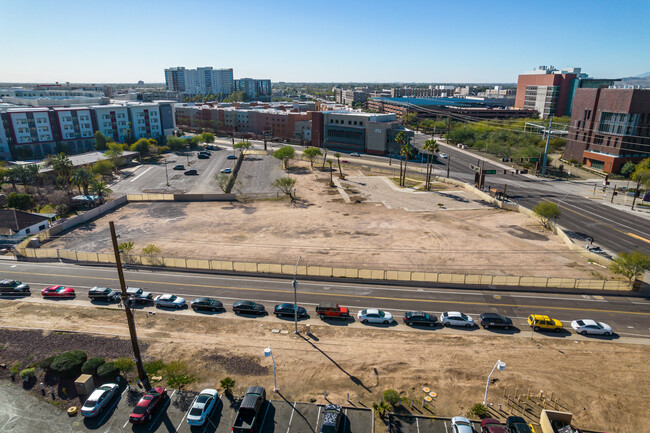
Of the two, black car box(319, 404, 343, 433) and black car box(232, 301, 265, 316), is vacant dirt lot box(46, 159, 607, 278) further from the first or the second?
black car box(319, 404, 343, 433)

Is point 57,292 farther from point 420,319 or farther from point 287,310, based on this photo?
point 420,319

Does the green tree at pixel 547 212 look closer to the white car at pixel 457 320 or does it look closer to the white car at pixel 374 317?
the white car at pixel 457 320

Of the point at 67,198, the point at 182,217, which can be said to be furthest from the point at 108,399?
the point at 67,198

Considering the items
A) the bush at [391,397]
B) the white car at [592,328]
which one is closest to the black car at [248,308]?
the bush at [391,397]

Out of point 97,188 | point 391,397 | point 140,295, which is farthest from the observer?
point 97,188

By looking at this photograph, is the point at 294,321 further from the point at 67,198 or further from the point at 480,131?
the point at 480,131

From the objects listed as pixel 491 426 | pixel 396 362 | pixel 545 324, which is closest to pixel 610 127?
pixel 545 324
